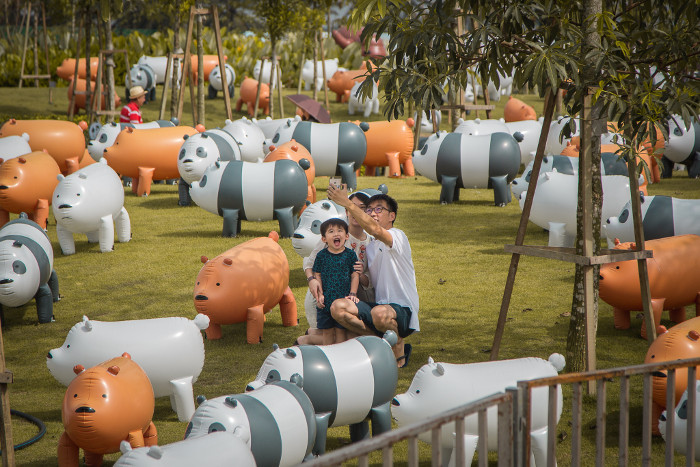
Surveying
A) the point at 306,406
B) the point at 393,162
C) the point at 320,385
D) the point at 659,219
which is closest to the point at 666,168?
the point at 393,162

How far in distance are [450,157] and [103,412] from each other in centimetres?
753

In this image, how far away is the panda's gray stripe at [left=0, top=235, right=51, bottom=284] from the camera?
20.6ft

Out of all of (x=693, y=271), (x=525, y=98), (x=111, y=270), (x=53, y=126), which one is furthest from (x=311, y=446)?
(x=525, y=98)

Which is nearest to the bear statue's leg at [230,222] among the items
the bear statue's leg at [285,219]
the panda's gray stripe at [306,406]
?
Result: the bear statue's leg at [285,219]

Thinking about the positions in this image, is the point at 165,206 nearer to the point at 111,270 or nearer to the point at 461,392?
the point at 111,270

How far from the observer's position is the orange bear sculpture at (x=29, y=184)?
8562 millimetres

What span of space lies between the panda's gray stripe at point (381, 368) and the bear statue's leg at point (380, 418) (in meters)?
0.03

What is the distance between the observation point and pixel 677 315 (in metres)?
6.05

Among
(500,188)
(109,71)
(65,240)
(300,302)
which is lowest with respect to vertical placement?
(300,302)

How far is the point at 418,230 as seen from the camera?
952cm

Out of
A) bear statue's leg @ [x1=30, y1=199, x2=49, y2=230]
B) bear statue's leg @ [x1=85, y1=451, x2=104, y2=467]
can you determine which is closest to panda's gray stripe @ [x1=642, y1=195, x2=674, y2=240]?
bear statue's leg @ [x1=85, y1=451, x2=104, y2=467]

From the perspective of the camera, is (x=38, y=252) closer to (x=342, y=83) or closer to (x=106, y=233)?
(x=106, y=233)

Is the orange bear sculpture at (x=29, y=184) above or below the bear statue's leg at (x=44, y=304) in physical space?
above

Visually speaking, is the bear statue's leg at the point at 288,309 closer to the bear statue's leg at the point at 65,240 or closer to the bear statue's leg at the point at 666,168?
the bear statue's leg at the point at 65,240
